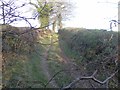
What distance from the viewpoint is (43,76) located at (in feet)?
33.7

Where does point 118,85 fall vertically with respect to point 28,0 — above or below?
below

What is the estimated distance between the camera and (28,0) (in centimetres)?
275

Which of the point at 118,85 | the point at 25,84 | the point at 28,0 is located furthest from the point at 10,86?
the point at 28,0

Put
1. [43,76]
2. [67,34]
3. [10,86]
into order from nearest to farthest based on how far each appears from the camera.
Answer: [10,86] → [43,76] → [67,34]

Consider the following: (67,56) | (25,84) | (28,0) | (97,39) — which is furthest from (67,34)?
(28,0)

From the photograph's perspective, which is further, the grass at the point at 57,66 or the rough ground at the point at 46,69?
the grass at the point at 57,66

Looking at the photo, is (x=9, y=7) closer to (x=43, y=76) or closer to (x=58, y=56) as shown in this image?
(x=43, y=76)

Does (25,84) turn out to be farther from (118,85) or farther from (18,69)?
(118,85)

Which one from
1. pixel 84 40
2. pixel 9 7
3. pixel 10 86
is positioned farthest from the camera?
pixel 84 40

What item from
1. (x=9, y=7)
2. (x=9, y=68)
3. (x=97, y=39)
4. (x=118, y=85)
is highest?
(x=9, y=7)

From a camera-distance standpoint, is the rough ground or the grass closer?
the rough ground

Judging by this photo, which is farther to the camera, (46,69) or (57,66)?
(57,66)

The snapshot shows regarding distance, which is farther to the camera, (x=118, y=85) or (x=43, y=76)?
(x=43, y=76)

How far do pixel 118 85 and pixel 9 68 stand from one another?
3.99m
